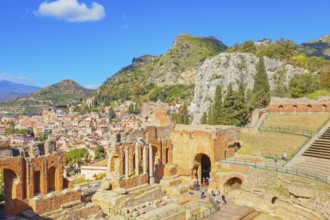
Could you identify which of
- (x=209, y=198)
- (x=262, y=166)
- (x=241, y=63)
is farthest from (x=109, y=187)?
(x=241, y=63)

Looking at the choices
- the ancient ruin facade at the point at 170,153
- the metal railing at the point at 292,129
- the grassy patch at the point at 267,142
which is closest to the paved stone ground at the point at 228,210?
the ancient ruin facade at the point at 170,153

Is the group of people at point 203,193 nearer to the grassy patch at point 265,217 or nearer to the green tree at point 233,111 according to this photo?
the grassy patch at point 265,217

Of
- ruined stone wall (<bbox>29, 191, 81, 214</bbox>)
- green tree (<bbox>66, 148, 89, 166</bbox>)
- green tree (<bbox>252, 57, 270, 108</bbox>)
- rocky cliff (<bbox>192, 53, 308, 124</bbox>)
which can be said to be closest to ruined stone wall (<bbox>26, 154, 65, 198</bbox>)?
ruined stone wall (<bbox>29, 191, 81, 214</bbox>)

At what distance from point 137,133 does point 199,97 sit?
157ft

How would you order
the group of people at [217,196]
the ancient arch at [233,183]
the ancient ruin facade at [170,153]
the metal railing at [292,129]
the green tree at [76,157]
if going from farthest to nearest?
the green tree at [76,157] < the metal railing at [292,129] < the ancient arch at [233,183] < the ancient ruin facade at [170,153] < the group of people at [217,196]

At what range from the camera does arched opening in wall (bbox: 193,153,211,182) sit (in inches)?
1364

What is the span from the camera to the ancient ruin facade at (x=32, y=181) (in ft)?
71.1

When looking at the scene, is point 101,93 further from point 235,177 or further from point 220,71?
point 235,177

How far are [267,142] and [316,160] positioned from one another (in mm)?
6074

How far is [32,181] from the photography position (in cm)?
2245

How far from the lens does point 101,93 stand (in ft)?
649

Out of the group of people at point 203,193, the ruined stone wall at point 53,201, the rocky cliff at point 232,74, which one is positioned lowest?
the group of people at point 203,193

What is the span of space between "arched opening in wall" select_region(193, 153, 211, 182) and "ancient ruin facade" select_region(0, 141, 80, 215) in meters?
14.0

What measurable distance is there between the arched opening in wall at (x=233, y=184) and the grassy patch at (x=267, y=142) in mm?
3546
